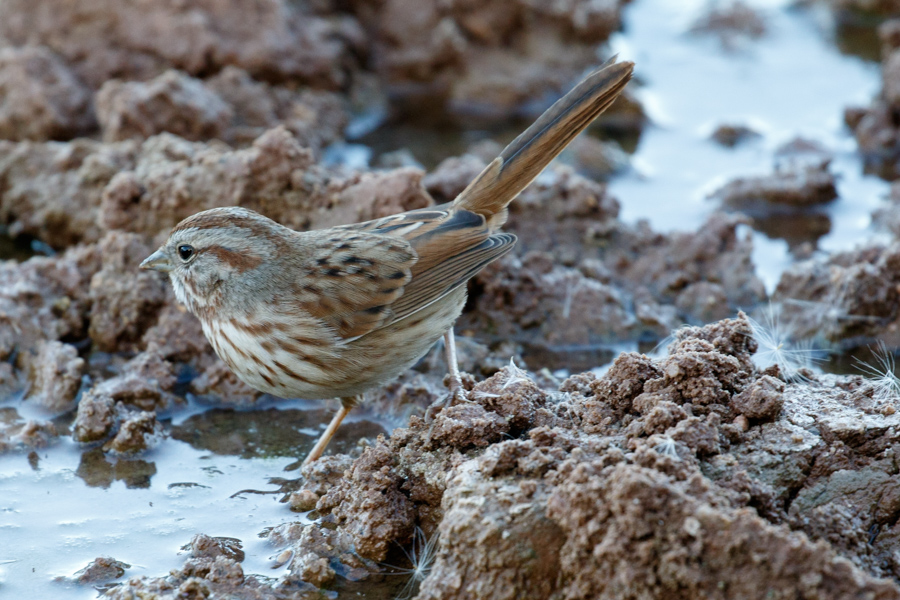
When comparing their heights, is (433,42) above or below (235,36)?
below

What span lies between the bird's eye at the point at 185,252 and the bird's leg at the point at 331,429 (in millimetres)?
1126

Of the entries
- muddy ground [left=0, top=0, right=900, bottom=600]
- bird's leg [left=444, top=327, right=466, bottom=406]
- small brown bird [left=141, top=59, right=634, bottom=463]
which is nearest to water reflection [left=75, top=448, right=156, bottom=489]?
muddy ground [left=0, top=0, right=900, bottom=600]

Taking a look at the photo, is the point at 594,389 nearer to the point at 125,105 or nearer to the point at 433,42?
the point at 125,105

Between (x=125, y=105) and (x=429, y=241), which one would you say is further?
(x=125, y=105)

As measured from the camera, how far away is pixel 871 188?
7.95 m

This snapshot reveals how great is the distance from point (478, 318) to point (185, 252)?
6.91 ft

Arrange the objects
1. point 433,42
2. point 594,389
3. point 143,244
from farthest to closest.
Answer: point 433,42 → point 143,244 → point 594,389

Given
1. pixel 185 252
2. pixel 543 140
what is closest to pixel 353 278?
pixel 185 252

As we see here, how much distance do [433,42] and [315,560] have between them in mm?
6633

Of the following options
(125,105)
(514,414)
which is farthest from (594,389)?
(125,105)

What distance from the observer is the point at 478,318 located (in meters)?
6.34

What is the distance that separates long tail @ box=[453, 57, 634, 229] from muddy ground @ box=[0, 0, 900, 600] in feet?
2.48

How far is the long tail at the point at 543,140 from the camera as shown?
5.19m

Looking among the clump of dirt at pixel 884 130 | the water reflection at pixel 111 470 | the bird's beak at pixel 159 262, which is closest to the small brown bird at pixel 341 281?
the bird's beak at pixel 159 262
